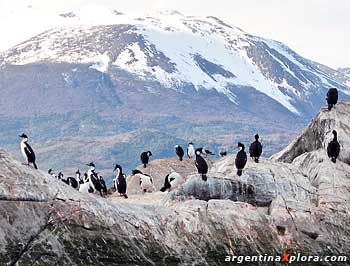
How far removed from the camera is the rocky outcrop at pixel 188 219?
82.3 ft

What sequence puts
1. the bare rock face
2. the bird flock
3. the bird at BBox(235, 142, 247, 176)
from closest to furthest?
the bird flock < the bird at BBox(235, 142, 247, 176) < the bare rock face

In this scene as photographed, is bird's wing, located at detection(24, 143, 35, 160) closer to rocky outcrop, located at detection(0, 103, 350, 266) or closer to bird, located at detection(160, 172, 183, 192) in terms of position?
rocky outcrop, located at detection(0, 103, 350, 266)

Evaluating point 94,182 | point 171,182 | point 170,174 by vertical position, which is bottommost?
point 171,182

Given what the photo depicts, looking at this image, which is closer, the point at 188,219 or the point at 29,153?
the point at 188,219

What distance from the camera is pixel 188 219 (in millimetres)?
29109

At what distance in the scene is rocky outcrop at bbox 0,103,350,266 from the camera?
25.1 m

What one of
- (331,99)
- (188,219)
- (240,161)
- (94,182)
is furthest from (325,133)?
(188,219)

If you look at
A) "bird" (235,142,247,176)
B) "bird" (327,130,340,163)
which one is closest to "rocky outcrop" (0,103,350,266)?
"bird" (235,142,247,176)

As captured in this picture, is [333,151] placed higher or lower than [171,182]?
higher

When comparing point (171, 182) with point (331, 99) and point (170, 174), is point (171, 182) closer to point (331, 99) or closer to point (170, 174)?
point (170, 174)

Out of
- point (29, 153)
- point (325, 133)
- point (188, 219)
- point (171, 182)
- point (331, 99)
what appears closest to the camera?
point (188, 219)

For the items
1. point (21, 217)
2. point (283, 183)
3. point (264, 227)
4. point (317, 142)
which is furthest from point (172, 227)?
point (317, 142)

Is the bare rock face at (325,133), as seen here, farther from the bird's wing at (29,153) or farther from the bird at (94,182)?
the bird's wing at (29,153)

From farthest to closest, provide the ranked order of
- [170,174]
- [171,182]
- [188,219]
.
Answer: [170,174]
[171,182]
[188,219]
